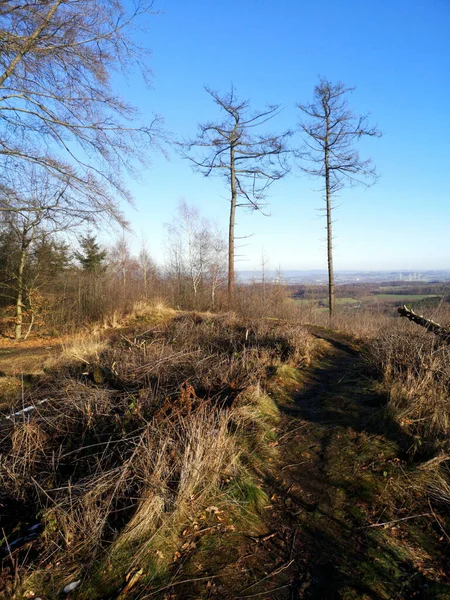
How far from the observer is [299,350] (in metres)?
7.53

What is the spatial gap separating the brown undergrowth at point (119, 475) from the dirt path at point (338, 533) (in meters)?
0.28

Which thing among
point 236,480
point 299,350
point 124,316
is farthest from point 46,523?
point 124,316

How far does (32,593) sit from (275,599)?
1354 millimetres

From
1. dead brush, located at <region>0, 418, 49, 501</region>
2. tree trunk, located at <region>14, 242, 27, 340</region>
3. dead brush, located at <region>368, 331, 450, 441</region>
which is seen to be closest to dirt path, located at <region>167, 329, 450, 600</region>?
dead brush, located at <region>368, 331, 450, 441</region>

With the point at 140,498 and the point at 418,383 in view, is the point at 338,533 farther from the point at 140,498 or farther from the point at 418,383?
the point at 418,383

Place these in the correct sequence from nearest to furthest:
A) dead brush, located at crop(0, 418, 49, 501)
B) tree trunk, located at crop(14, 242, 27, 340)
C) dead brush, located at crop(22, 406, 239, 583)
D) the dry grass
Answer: dead brush, located at crop(22, 406, 239, 583) < dead brush, located at crop(0, 418, 49, 501) < the dry grass < tree trunk, located at crop(14, 242, 27, 340)

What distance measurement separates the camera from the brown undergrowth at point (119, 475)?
2.16 m

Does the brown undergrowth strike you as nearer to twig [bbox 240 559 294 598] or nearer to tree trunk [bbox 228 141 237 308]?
twig [bbox 240 559 294 598]

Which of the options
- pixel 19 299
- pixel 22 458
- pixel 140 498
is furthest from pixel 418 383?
pixel 19 299

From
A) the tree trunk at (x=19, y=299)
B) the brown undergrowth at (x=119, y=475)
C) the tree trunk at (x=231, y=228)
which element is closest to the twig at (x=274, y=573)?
the brown undergrowth at (x=119, y=475)

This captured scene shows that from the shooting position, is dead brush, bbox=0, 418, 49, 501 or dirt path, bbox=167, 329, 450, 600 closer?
dirt path, bbox=167, 329, 450, 600

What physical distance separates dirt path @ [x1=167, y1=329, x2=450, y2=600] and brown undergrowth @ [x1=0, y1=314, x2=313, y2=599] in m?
0.28

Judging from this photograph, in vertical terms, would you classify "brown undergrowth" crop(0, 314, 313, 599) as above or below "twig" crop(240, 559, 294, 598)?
above

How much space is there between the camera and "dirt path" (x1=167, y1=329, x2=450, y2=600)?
2.08 m
